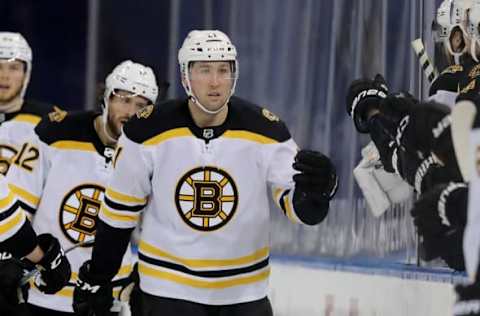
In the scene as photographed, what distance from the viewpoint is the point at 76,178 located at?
457 cm

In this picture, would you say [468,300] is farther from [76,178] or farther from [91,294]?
[76,178]

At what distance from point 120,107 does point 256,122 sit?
81cm

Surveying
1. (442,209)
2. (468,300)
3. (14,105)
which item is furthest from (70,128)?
(468,300)

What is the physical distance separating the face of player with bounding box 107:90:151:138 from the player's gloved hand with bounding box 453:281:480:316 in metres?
2.17

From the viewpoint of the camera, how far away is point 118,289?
14.9 feet

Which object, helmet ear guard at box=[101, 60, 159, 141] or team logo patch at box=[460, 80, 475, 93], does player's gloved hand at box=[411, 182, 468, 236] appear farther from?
helmet ear guard at box=[101, 60, 159, 141]

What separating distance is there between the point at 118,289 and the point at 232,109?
0.93 m

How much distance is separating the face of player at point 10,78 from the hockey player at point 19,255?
2.35 ft

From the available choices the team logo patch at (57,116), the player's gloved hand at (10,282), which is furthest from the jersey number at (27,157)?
the player's gloved hand at (10,282)

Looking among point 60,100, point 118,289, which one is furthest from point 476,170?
point 60,100

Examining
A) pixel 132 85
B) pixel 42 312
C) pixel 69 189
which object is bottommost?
pixel 42 312

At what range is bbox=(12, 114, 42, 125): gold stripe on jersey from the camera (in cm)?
489

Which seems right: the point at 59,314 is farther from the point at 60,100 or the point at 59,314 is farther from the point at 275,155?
the point at 60,100

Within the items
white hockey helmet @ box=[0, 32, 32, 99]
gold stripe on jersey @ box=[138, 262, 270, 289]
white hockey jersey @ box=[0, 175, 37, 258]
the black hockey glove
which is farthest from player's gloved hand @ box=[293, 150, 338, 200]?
white hockey helmet @ box=[0, 32, 32, 99]
